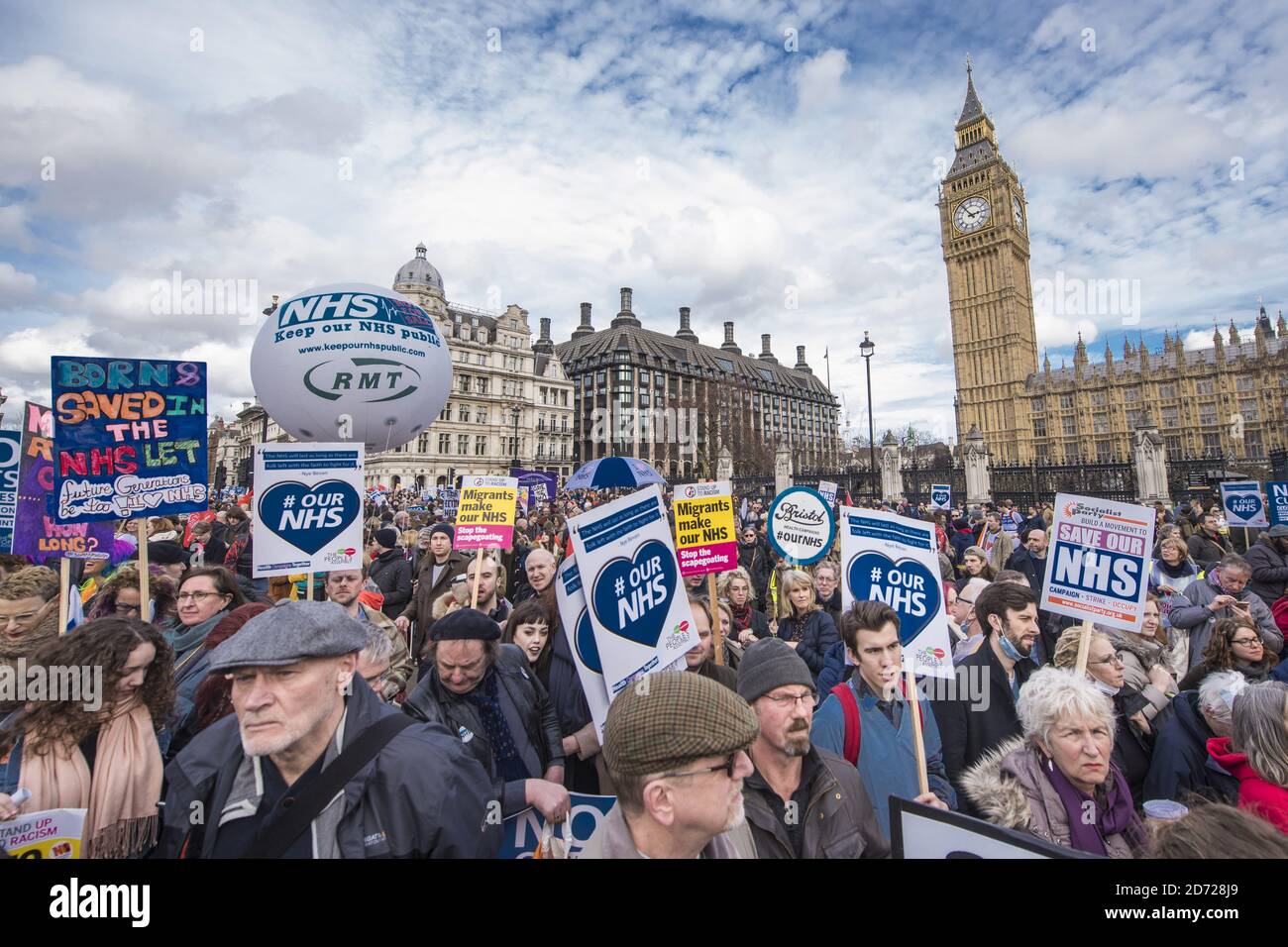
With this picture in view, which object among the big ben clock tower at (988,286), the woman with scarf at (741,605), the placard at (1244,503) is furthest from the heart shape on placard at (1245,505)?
the big ben clock tower at (988,286)

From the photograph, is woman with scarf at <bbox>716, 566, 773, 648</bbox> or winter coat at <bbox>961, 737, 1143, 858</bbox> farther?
woman with scarf at <bbox>716, 566, 773, 648</bbox>

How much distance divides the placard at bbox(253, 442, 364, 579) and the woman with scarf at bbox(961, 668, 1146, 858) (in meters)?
4.23

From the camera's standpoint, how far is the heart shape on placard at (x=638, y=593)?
10.1 feet

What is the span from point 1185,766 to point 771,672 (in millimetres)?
2152

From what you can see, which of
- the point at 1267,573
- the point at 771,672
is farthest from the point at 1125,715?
the point at 1267,573

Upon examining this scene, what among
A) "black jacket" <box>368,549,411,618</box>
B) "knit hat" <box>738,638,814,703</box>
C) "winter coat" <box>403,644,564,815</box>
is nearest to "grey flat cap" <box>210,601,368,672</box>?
"winter coat" <box>403,644,564,815</box>

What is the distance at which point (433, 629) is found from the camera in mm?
2967

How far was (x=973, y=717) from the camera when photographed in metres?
3.44

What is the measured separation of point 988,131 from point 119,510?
327 ft

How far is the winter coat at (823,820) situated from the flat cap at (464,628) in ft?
4.89

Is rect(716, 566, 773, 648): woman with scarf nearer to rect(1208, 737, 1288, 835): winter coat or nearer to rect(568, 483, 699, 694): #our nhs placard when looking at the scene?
rect(568, 483, 699, 694): #our nhs placard

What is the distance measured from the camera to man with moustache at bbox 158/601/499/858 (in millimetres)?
1859

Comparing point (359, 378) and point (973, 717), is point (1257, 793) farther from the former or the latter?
point (359, 378)
